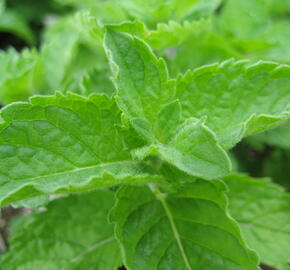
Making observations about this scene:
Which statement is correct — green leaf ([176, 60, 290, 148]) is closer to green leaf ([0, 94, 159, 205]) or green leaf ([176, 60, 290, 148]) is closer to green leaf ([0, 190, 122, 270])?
green leaf ([0, 94, 159, 205])

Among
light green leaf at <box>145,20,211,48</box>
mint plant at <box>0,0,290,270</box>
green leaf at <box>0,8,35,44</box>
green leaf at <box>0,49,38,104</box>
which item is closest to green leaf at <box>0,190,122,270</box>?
mint plant at <box>0,0,290,270</box>

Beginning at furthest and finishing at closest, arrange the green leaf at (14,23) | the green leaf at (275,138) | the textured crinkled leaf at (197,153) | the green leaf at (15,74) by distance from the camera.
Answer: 1. the green leaf at (14,23)
2. the green leaf at (275,138)
3. the green leaf at (15,74)
4. the textured crinkled leaf at (197,153)

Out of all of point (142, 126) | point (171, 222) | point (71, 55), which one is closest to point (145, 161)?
point (142, 126)

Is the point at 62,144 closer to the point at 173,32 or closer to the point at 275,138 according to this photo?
the point at 173,32

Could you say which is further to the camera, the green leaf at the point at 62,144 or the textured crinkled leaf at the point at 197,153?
the green leaf at the point at 62,144

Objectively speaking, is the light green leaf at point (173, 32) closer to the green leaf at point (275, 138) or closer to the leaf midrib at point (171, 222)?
the leaf midrib at point (171, 222)

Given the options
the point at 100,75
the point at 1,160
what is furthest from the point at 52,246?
the point at 100,75

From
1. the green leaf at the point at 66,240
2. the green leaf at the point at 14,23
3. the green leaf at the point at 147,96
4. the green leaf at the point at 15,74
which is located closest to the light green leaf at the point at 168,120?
the green leaf at the point at 147,96
